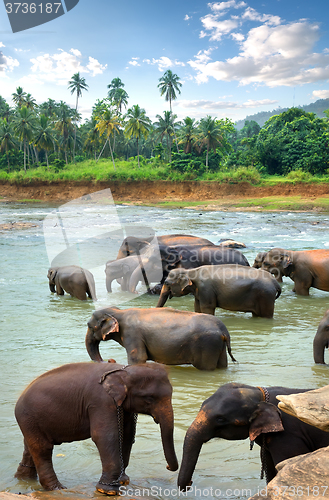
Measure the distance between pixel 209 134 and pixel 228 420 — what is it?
47831 millimetres

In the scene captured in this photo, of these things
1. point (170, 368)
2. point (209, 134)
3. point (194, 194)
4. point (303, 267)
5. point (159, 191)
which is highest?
point (209, 134)

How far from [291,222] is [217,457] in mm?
26064

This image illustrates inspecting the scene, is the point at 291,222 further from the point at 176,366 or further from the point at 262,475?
the point at 262,475

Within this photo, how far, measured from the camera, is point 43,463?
3438mm

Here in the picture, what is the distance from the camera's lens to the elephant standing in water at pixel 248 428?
10.1ft

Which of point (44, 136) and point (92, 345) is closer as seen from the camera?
point (92, 345)

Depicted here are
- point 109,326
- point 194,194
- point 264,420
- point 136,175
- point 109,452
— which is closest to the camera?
point 264,420

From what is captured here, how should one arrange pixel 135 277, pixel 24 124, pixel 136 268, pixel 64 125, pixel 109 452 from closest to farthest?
pixel 109 452 → pixel 135 277 → pixel 136 268 → pixel 24 124 → pixel 64 125

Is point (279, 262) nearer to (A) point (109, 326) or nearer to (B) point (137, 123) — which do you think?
(A) point (109, 326)

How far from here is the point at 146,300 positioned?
9773 millimetres

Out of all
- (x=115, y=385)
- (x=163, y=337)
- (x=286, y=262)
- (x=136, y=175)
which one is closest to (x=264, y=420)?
(x=115, y=385)

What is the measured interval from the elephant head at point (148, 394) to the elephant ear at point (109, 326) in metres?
2.02

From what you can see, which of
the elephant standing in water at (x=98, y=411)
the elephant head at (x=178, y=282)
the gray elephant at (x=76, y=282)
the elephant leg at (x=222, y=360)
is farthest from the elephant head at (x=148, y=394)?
the gray elephant at (x=76, y=282)

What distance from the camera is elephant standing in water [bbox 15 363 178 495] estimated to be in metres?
3.28
